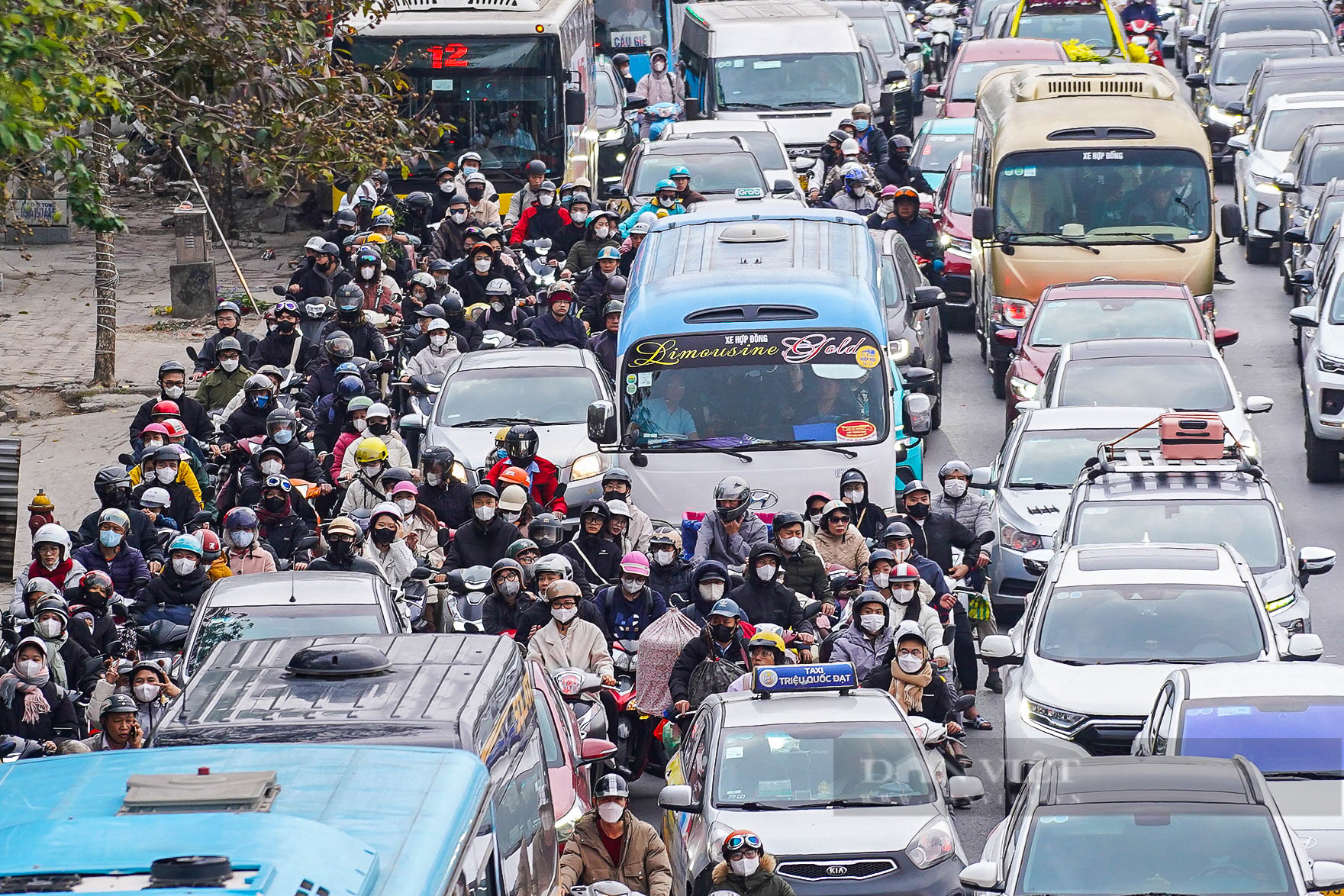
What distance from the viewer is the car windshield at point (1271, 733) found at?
11398 mm

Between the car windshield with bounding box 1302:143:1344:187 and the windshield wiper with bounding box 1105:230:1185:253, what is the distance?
5046 millimetres

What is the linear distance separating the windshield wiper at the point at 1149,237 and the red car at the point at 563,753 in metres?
14.0

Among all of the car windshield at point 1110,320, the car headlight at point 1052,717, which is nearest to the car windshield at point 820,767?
the car headlight at point 1052,717

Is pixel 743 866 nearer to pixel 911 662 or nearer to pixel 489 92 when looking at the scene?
pixel 911 662

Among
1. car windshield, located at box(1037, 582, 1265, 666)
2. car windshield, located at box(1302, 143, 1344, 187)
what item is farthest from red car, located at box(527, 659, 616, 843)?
car windshield, located at box(1302, 143, 1344, 187)

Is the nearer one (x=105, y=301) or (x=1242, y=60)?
(x=105, y=301)

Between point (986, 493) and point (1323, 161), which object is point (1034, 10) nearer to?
point (1323, 161)

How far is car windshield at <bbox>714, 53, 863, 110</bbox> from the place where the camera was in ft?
112

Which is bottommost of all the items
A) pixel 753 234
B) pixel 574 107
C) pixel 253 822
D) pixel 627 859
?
pixel 627 859

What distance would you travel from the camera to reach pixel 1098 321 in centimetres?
2242

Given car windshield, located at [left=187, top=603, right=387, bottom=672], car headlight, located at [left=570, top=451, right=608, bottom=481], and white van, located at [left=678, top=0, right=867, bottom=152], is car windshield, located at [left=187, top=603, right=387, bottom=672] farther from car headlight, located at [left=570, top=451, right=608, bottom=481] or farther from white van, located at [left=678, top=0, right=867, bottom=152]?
white van, located at [left=678, top=0, right=867, bottom=152]

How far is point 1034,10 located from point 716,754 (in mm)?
29902

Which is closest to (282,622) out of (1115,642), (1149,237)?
(1115,642)

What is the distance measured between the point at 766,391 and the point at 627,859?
244 inches
